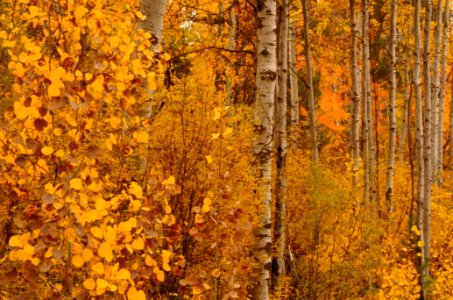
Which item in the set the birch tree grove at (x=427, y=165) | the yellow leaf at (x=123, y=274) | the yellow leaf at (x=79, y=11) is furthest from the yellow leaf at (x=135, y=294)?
the birch tree grove at (x=427, y=165)

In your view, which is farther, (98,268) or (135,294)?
(135,294)

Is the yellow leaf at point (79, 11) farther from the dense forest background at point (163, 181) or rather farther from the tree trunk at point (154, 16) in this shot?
the tree trunk at point (154, 16)

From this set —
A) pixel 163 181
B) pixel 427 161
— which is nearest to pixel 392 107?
pixel 427 161

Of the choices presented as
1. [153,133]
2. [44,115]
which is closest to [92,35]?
[44,115]

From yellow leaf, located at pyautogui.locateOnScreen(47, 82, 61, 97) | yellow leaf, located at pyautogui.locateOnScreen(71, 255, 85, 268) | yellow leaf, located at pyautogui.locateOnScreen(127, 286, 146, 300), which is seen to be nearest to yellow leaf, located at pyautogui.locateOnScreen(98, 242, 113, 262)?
yellow leaf, located at pyautogui.locateOnScreen(71, 255, 85, 268)

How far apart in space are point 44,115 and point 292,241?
6229mm

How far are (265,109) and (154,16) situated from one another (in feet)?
5.00

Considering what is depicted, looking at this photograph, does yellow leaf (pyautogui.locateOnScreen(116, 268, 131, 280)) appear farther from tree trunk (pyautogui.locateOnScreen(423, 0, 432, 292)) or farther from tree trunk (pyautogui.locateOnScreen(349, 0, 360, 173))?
tree trunk (pyautogui.locateOnScreen(349, 0, 360, 173))

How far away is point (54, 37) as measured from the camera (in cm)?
330

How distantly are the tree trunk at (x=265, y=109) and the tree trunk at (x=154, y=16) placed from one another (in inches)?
49.4

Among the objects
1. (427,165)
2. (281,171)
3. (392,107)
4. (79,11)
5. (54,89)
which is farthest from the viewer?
(392,107)

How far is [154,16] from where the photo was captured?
478 cm

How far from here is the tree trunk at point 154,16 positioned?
476 cm

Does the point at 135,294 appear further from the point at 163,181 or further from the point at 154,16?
the point at 154,16
